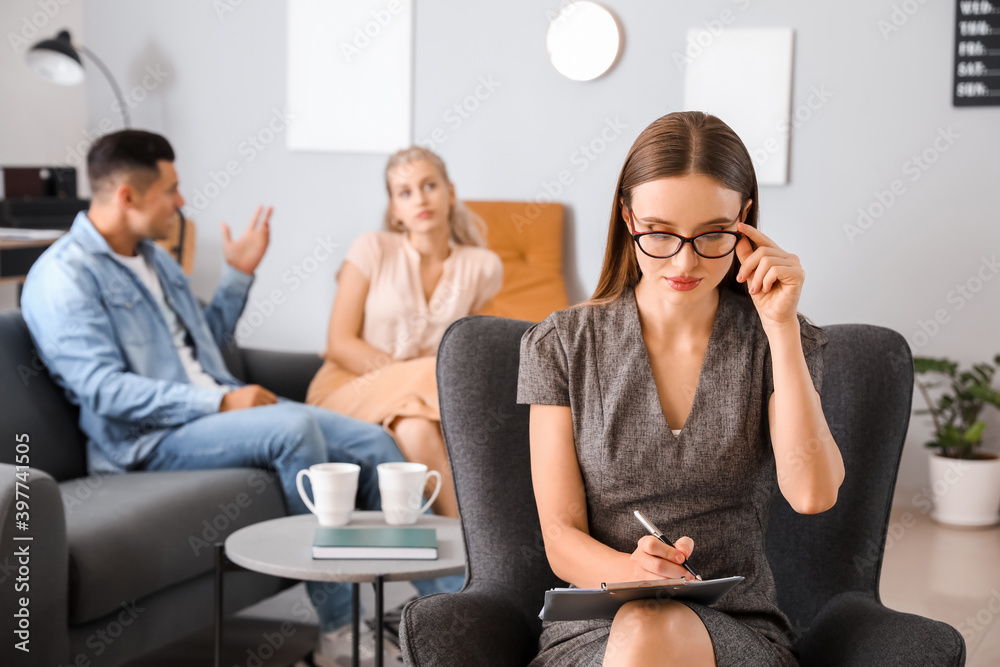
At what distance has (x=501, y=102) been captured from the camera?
13.3 ft

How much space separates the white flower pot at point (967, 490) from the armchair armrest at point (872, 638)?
6.90 feet

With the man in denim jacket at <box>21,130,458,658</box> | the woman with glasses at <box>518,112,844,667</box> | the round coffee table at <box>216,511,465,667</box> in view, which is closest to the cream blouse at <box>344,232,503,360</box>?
the man in denim jacket at <box>21,130,458,658</box>

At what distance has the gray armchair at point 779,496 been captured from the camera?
4.77 feet

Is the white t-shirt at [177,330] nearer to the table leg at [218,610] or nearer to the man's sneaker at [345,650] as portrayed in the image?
the man's sneaker at [345,650]

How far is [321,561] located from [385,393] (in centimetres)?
116

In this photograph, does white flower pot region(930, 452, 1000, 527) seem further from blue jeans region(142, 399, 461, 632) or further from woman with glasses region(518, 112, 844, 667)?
woman with glasses region(518, 112, 844, 667)

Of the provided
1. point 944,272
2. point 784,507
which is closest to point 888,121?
point 944,272

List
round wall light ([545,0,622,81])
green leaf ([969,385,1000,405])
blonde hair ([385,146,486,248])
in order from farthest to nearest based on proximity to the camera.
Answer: round wall light ([545,0,622,81]) < green leaf ([969,385,1000,405]) < blonde hair ([385,146,486,248])

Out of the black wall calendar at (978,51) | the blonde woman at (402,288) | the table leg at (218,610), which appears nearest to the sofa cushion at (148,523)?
the table leg at (218,610)

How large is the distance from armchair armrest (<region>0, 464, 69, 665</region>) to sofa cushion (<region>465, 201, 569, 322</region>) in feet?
7.43

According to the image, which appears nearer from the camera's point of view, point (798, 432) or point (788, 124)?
point (798, 432)

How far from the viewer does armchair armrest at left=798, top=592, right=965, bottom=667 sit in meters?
1.16

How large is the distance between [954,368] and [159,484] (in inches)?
100

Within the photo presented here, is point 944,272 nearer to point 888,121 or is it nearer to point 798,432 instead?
point 888,121
